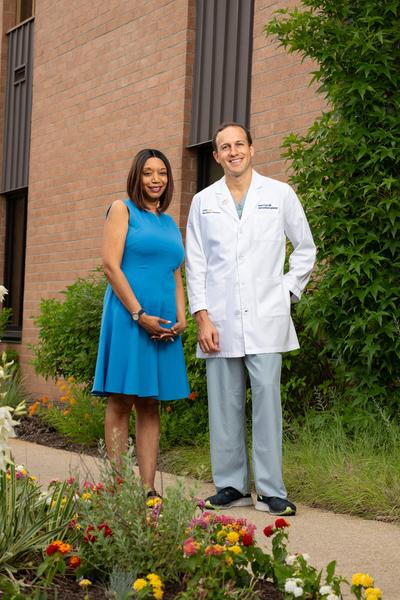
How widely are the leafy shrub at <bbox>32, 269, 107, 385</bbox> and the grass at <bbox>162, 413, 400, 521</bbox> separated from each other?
8.63 ft

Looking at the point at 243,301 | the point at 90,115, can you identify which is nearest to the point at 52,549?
the point at 243,301

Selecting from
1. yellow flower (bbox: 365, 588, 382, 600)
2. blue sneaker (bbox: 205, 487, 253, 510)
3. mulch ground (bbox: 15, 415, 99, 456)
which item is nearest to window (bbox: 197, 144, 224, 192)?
mulch ground (bbox: 15, 415, 99, 456)

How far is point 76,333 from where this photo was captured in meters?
9.51

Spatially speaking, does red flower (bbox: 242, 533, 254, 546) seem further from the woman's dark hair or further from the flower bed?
the woman's dark hair

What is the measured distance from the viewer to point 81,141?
1237cm

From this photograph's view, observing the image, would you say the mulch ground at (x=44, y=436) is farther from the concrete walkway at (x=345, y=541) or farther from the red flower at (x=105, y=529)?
the red flower at (x=105, y=529)

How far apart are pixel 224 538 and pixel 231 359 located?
2.06m

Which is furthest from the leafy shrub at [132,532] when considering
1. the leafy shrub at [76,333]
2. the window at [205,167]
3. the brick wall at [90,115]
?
the window at [205,167]

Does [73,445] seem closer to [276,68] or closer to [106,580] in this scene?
[276,68]

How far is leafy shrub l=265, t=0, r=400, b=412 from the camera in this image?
637 centimetres

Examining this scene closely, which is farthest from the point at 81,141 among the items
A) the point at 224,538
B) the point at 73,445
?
the point at 224,538

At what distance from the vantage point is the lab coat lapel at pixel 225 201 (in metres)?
5.59

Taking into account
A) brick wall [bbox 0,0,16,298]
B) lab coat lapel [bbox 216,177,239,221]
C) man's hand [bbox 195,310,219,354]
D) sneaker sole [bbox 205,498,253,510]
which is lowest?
sneaker sole [bbox 205,498,253,510]

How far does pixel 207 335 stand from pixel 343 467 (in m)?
1.12
